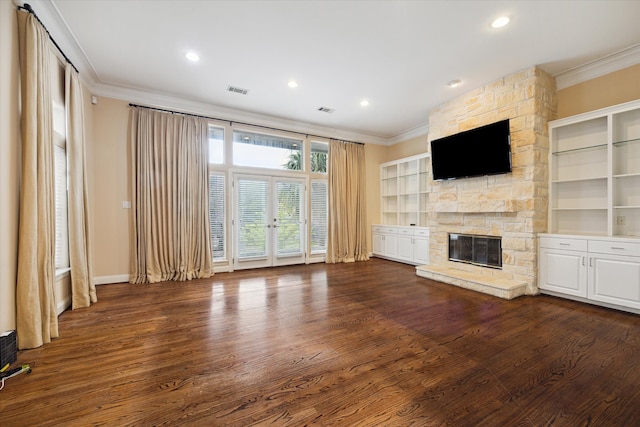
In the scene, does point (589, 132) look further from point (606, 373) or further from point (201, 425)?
point (201, 425)

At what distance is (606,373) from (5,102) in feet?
17.4

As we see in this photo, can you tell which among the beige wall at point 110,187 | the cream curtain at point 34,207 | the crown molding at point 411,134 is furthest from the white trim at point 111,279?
the crown molding at point 411,134

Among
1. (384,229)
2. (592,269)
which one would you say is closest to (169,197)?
(384,229)

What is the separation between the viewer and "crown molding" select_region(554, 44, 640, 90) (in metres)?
3.39

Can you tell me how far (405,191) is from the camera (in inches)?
264

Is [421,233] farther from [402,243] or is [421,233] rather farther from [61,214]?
[61,214]

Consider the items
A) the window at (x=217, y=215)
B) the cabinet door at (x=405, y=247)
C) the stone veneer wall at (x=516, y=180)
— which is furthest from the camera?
the cabinet door at (x=405, y=247)

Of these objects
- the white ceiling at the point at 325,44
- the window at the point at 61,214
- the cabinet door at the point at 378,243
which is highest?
the white ceiling at the point at 325,44

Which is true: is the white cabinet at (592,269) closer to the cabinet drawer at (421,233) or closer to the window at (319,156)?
the cabinet drawer at (421,233)

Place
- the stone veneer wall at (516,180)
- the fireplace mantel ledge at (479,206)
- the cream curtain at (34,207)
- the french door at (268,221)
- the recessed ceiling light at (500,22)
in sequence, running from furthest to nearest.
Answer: the french door at (268,221) → the fireplace mantel ledge at (479,206) → the stone veneer wall at (516,180) → the recessed ceiling light at (500,22) → the cream curtain at (34,207)

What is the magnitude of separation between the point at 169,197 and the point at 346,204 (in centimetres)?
395

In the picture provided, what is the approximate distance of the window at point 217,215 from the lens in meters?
5.29

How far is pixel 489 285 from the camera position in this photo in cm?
387

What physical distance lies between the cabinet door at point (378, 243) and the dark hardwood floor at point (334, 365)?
3247 millimetres
